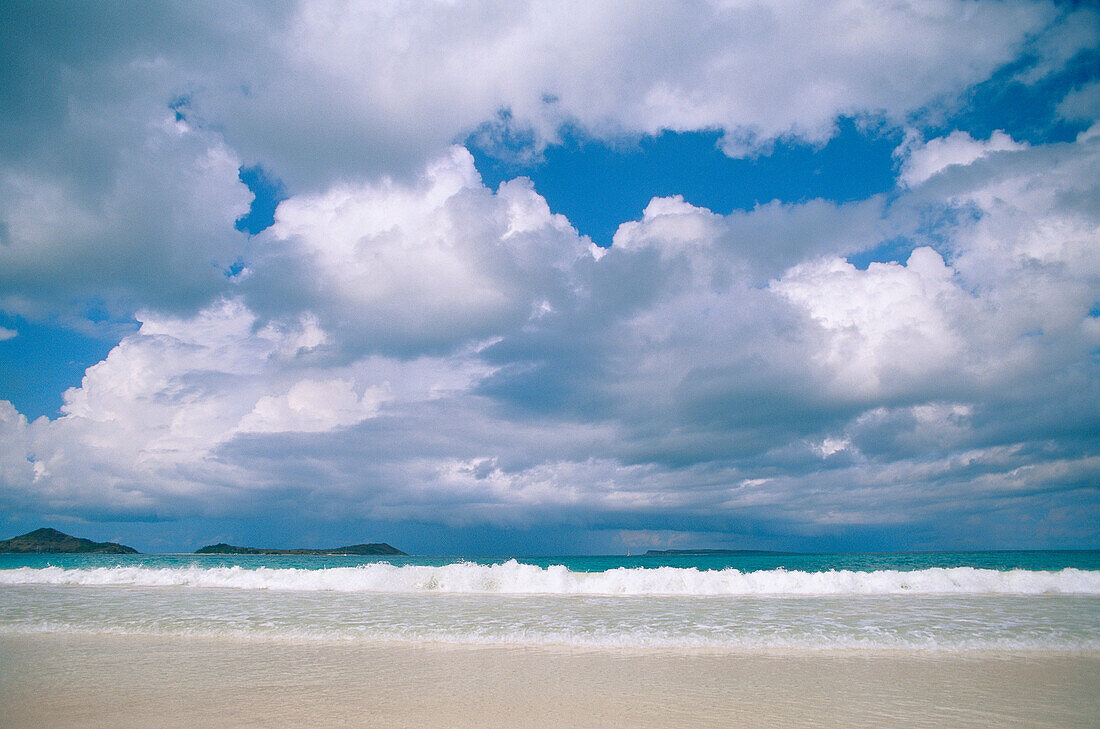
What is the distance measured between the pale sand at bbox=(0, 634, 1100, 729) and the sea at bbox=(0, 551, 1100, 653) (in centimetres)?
157

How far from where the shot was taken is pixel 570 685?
8953 mm

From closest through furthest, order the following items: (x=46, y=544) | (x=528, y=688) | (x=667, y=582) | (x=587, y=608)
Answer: (x=528, y=688) → (x=587, y=608) → (x=667, y=582) → (x=46, y=544)

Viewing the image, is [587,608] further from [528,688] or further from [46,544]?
[46,544]

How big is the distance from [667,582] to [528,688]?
1766 cm

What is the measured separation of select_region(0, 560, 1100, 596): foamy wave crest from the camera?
940 inches

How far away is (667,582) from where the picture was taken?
24.8 meters

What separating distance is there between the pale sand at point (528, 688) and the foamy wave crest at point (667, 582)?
12.9 meters

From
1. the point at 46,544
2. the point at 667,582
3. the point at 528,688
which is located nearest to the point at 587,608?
the point at 667,582

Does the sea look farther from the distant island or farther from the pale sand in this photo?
the distant island

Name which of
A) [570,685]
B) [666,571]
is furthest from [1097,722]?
[666,571]

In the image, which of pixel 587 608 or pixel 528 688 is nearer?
pixel 528 688

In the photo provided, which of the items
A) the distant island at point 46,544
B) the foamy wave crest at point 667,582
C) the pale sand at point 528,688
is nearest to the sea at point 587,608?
the foamy wave crest at point 667,582

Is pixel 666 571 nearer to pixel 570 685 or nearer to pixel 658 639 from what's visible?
pixel 658 639

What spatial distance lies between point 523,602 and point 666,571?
8.88 metres
